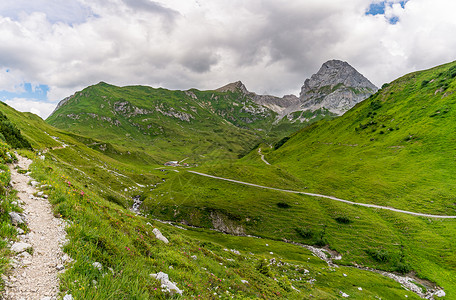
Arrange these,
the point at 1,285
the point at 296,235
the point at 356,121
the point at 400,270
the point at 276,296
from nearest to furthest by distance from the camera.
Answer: the point at 1,285, the point at 276,296, the point at 400,270, the point at 296,235, the point at 356,121

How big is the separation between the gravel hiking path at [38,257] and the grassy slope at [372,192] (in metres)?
52.0

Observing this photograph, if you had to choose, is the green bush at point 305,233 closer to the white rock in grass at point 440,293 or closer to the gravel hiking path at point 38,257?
the white rock in grass at point 440,293

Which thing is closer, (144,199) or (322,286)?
(322,286)

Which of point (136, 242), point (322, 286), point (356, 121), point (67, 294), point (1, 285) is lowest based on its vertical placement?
point (322, 286)

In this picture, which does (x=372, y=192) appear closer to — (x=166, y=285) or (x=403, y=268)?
(x=403, y=268)

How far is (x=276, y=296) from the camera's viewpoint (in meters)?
16.4

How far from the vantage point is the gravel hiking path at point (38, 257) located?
16.3 ft

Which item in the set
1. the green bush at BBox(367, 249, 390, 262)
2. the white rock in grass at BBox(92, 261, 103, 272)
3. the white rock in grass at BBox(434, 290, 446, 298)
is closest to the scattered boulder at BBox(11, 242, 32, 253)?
the white rock in grass at BBox(92, 261, 103, 272)

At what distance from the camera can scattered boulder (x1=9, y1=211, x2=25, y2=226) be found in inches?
287

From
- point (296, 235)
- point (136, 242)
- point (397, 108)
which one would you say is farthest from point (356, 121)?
point (136, 242)

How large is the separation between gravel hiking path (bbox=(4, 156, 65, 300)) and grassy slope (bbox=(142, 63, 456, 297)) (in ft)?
171

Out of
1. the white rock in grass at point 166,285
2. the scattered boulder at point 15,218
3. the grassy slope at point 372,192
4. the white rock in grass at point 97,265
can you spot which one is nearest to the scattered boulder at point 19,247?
the scattered boulder at point 15,218

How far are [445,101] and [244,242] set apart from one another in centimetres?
15480

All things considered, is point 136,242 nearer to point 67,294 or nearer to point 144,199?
point 67,294
